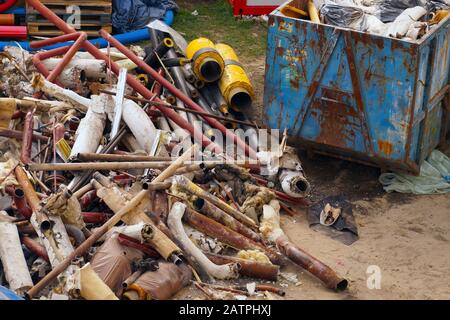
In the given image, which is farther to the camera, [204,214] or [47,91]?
[47,91]

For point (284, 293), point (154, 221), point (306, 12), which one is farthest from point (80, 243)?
point (306, 12)

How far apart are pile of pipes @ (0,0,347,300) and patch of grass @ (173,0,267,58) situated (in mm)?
1789

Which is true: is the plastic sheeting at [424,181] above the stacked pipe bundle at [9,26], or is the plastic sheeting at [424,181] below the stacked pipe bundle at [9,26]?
below

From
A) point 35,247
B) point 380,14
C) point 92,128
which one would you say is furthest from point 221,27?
point 35,247

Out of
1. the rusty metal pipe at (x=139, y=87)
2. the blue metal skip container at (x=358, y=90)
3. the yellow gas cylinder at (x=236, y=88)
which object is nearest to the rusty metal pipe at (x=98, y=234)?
the rusty metal pipe at (x=139, y=87)

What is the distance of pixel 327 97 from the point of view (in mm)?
9883

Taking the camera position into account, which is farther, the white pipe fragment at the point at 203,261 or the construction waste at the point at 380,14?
the construction waste at the point at 380,14

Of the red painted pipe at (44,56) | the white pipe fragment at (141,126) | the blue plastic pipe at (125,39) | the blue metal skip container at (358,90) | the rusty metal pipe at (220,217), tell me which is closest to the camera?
the rusty metal pipe at (220,217)

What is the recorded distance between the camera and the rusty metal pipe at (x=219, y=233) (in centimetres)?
857

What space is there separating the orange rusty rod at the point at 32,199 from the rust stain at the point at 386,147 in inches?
144

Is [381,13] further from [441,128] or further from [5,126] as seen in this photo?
[5,126]

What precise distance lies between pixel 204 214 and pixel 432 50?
296 cm

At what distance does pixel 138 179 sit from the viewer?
9016mm

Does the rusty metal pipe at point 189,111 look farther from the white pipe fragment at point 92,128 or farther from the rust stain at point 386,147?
the rust stain at point 386,147
